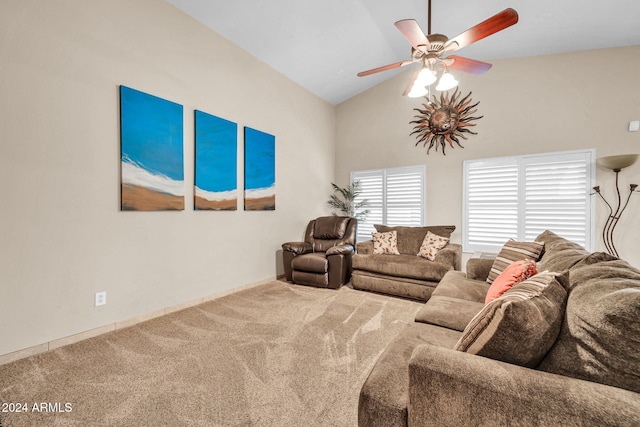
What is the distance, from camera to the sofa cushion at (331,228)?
4.62 metres

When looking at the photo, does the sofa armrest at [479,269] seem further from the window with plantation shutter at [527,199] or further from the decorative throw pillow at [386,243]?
the window with plantation shutter at [527,199]

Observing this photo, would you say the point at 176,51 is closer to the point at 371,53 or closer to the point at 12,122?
the point at 12,122

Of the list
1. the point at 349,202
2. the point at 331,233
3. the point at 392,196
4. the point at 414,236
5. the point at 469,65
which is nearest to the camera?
the point at 469,65

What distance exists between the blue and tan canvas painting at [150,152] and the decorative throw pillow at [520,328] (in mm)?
3028

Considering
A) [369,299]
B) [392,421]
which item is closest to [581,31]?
[369,299]

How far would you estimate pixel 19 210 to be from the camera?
81.8 inches

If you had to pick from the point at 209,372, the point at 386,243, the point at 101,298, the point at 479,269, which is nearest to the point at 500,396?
the point at 209,372

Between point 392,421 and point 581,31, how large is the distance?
4.95m

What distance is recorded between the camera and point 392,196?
539 cm

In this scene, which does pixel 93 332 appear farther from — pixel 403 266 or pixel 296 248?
pixel 403 266

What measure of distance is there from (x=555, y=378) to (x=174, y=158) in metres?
3.43

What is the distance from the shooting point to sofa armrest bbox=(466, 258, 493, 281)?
108 inches

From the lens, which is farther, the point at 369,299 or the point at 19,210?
the point at 369,299

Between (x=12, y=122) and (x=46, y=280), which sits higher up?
(x=12, y=122)
